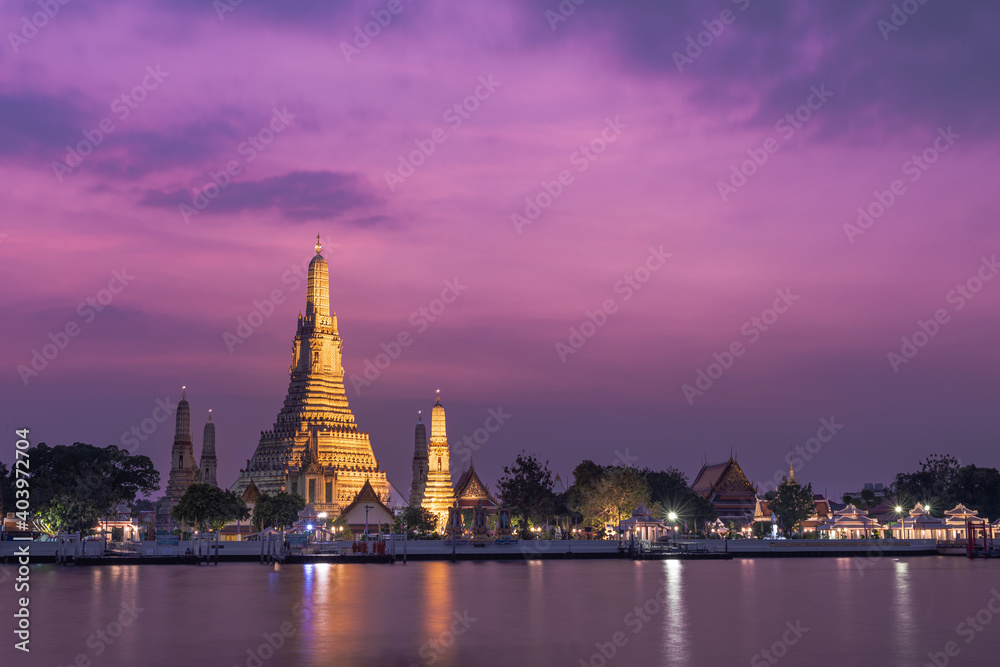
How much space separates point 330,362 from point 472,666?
11836cm

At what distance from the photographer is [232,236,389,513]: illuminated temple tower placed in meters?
147

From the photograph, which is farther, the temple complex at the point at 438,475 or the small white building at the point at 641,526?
the temple complex at the point at 438,475

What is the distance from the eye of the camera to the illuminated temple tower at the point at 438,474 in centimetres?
14538

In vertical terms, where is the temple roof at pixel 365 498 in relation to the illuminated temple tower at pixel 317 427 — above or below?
below

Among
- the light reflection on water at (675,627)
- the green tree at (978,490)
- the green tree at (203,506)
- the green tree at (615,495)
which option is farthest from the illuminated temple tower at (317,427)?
the light reflection on water at (675,627)

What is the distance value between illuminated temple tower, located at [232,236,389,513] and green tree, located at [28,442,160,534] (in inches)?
1470

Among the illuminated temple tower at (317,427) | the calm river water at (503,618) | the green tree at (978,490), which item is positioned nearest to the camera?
the calm river water at (503,618)

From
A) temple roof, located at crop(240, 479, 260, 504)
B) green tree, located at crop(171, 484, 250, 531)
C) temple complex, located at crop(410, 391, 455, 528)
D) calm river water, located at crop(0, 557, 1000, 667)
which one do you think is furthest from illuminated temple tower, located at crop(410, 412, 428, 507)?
calm river water, located at crop(0, 557, 1000, 667)

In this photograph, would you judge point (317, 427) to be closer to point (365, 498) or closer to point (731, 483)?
point (365, 498)

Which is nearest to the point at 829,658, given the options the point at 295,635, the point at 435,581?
the point at 295,635

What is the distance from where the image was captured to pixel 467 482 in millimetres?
148500

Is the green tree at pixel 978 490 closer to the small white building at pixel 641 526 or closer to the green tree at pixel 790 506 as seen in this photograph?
the green tree at pixel 790 506

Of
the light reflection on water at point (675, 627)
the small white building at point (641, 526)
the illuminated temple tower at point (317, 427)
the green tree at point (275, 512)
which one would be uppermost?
the illuminated temple tower at point (317, 427)

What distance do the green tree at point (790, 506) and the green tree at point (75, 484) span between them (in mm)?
68715
